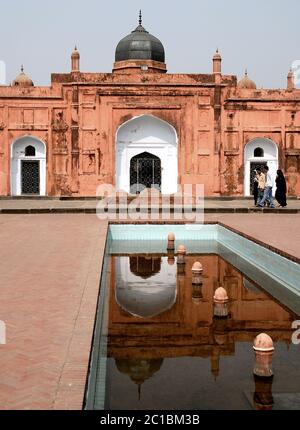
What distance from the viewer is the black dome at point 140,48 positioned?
21.1 m

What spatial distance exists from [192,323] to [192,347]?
677mm

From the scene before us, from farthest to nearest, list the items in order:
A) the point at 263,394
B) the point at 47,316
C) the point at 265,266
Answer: the point at 265,266 < the point at 47,316 < the point at 263,394

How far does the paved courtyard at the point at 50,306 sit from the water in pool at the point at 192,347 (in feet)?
1.14

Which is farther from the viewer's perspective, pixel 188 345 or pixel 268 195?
pixel 268 195

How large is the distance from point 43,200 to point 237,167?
22.0ft

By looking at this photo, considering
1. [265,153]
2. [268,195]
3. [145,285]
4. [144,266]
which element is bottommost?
[145,285]

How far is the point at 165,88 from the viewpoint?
19.1 meters

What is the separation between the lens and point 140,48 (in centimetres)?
2122

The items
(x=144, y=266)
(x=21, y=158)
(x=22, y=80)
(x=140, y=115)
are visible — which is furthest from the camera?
(x=22, y=80)

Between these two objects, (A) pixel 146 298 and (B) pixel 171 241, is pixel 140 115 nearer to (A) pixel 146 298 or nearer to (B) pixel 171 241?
(B) pixel 171 241

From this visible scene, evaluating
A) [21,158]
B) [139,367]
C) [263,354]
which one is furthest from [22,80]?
[263,354]
